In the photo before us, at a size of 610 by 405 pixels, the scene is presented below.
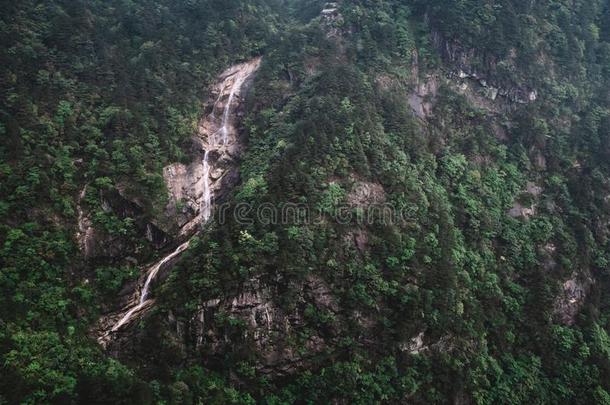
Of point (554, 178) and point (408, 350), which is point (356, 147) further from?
point (554, 178)

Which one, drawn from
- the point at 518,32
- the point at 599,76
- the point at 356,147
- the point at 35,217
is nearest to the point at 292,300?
the point at 356,147

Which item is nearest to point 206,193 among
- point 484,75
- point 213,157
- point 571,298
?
point 213,157

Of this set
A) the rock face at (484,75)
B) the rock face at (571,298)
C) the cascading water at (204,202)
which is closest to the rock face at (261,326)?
the cascading water at (204,202)

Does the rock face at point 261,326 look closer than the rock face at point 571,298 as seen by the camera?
Yes

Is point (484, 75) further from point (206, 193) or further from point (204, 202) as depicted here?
point (204, 202)

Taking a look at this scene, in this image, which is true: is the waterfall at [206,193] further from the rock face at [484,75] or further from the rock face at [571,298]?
the rock face at [571,298]

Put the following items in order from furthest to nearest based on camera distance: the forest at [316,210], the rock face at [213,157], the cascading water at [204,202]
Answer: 1. the rock face at [213,157]
2. the cascading water at [204,202]
3. the forest at [316,210]
